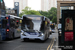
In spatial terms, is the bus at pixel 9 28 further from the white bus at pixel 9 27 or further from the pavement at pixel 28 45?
the pavement at pixel 28 45

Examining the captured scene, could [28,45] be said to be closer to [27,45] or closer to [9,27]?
[27,45]

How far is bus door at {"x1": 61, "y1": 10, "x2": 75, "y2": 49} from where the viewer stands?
11344 millimetres

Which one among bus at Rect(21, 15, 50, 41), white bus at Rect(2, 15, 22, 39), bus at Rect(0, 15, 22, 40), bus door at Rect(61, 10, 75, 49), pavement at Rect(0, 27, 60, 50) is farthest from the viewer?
white bus at Rect(2, 15, 22, 39)

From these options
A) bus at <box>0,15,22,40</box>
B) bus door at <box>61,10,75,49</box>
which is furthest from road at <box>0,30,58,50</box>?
bus door at <box>61,10,75,49</box>

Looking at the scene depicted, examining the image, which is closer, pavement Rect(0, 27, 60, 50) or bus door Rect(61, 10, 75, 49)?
bus door Rect(61, 10, 75, 49)

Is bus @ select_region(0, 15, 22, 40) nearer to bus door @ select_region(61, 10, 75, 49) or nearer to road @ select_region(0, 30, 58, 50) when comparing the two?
road @ select_region(0, 30, 58, 50)

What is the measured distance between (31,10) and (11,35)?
9419cm

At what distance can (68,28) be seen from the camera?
450 inches

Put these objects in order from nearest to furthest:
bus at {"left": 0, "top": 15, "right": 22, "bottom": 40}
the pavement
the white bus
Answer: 1. the pavement
2. bus at {"left": 0, "top": 15, "right": 22, "bottom": 40}
3. the white bus

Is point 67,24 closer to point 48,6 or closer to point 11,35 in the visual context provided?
point 11,35

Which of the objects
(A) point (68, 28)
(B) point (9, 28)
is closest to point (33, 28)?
(B) point (9, 28)

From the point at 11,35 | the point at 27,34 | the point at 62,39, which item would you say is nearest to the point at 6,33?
the point at 11,35

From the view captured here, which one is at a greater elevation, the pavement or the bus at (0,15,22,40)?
the bus at (0,15,22,40)

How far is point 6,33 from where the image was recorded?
21688 mm
